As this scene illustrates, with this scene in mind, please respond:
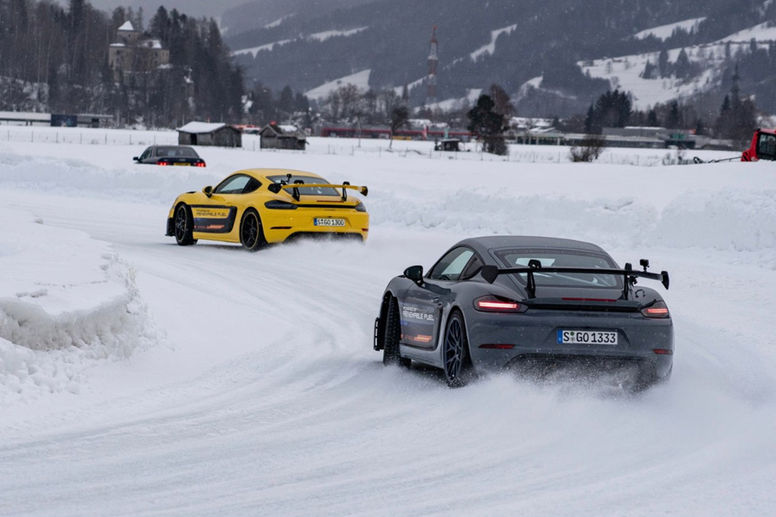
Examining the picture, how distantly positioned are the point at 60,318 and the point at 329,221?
11.3 m

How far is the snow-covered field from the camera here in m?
5.50

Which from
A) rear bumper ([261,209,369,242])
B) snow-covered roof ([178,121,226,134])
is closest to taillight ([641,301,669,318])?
rear bumper ([261,209,369,242])

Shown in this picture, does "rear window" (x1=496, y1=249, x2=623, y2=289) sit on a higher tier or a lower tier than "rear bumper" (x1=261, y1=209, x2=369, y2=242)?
higher

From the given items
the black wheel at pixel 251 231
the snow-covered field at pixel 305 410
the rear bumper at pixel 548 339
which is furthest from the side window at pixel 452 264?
the black wheel at pixel 251 231

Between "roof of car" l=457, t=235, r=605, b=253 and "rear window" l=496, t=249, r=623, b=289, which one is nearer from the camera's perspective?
"rear window" l=496, t=249, r=623, b=289

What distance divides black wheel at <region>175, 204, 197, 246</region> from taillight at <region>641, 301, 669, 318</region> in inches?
518

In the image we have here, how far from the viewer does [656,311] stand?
827cm

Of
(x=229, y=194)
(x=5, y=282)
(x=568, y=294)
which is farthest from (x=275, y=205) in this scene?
(x=568, y=294)

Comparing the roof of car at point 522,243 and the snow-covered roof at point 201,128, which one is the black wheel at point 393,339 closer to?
the roof of car at point 522,243

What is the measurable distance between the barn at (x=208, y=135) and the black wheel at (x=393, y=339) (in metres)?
116

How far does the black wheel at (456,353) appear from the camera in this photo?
8.23 meters

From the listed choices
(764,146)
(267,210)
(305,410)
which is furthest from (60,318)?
(764,146)

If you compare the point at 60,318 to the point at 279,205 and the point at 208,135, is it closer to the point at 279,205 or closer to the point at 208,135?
the point at 279,205

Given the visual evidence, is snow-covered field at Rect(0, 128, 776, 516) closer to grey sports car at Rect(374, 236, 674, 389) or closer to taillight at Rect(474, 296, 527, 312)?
grey sports car at Rect(374, 236, 674, 389)
